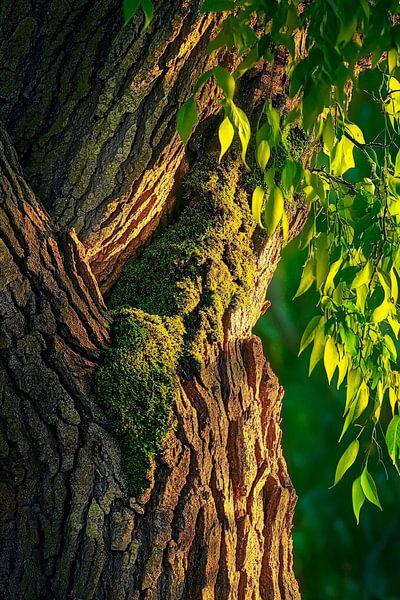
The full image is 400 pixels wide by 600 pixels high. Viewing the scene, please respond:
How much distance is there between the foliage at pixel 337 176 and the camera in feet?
3.25

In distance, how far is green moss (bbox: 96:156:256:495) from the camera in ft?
4.04

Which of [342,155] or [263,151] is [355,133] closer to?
[342,155]

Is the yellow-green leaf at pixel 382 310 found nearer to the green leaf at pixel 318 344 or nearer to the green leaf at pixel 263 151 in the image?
the green leaf at pixel 318 344

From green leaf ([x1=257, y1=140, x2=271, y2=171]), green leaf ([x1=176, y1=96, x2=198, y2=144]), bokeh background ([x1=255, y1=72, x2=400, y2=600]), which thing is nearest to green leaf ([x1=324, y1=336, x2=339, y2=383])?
green leaf ([x1=257, y1=140, x2=271, y2=171])

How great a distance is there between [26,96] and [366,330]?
62 cm

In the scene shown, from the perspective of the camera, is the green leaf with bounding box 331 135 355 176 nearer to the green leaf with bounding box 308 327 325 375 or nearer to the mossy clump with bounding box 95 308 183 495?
the green leaf with bounding box 308 327 325 375

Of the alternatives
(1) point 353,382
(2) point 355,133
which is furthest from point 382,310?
(2) point 355,133

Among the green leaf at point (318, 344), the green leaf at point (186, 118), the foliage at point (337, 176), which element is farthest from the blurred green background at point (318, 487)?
the green leaf at point (186, 118)

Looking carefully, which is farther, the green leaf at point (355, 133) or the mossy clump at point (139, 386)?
the green leaf at point (355, 133)

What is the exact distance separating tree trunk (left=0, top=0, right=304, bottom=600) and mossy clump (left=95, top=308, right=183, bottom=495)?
15 millimetres

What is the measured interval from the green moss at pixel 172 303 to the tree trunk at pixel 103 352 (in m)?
0.01

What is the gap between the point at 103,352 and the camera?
1.25 meters

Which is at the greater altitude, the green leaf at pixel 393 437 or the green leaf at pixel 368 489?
the green leaf at pixel 393 437

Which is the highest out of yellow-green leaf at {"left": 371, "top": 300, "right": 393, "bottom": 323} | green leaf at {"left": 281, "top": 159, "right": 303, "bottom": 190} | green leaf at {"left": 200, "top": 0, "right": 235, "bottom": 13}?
green leaf at {"left": 200, "top": 0, "right": 235, "bottom": 13}
